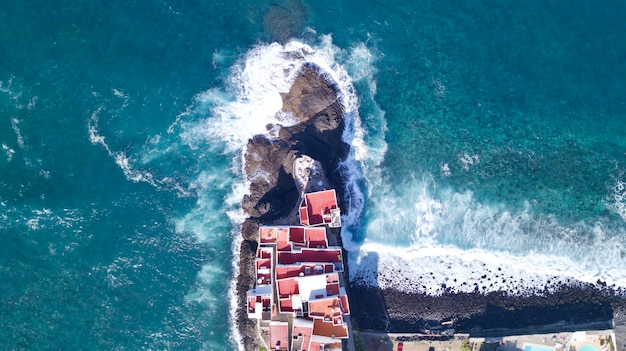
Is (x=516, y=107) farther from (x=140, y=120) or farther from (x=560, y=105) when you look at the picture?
(x=140, y=120)

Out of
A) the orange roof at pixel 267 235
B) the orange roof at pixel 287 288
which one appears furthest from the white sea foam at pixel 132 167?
the orange roof at pixel 287 288

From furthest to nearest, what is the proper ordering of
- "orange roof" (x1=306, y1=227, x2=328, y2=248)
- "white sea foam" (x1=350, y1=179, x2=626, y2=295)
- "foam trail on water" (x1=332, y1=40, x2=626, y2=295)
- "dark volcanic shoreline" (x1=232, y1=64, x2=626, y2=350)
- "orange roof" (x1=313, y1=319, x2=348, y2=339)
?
"foam trail on water" (x1=332, y1=40, x2=626, y2=295)
"white sea foam" (x1=350, y1=179, x2=626, y2=295)
"dark volcanic shoreline" (x1=232, y1=64, x2=626, y2=350)
"orange roof" (x1=306, y1=227, x2=328, y2=248)
"orange roof" (x1=313, y1=319, x2=348, y2=339)

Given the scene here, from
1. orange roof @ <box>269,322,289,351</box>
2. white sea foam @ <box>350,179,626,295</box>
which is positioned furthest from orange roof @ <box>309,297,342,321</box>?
white sea foam @ <box>350,179,626,295</box>

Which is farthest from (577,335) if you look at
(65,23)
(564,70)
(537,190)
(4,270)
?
(65,23)

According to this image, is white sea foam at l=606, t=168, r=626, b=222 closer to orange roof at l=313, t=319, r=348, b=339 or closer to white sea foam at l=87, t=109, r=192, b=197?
orange roof at l=313, t=319, r=348, b=339

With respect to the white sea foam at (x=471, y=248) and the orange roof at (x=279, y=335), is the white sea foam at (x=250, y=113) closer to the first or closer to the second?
the white sea foam at (x=471, y=248)

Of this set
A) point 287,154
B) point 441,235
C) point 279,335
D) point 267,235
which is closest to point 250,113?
point 287,154
